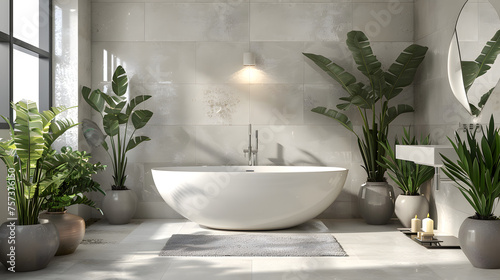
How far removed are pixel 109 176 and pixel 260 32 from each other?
2160 mm

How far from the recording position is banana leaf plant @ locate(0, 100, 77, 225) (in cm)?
328

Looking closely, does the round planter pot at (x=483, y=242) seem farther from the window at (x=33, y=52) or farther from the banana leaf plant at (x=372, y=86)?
the window at (x=33, y=52)

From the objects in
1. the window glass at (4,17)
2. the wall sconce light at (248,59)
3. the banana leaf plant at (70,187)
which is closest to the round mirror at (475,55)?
the wall sconce light at (248,59)

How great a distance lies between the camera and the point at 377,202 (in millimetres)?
5113

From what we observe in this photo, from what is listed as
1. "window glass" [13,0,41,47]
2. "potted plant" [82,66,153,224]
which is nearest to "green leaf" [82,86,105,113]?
"potted plant" [82,66,153,224]

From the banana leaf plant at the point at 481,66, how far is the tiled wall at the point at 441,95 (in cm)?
7

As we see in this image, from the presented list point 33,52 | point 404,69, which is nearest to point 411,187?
point 404,69

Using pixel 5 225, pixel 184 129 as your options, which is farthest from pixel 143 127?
pixel 5 225

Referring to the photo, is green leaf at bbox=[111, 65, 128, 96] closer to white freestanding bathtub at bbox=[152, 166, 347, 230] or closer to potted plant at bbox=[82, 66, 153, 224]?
potted plant at bbox=[82, 66, 153, 224]

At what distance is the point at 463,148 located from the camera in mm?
3426

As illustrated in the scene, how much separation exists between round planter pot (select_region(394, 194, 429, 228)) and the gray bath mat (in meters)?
0.80

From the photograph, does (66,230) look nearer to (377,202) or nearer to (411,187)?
(377,202)

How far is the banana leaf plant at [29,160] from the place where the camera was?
328cm

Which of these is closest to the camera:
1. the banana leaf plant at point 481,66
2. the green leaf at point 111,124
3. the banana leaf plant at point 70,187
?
the banana leaf plant at point 70,187
